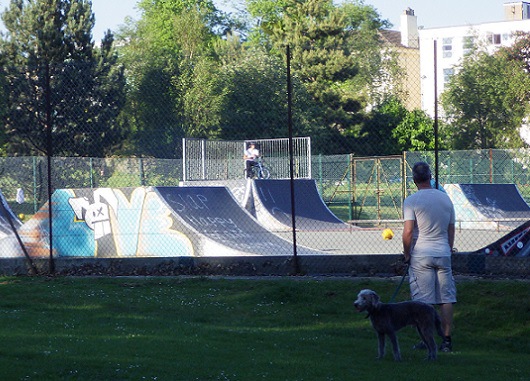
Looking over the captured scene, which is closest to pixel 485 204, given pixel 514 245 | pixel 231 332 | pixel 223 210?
pixel 223 210

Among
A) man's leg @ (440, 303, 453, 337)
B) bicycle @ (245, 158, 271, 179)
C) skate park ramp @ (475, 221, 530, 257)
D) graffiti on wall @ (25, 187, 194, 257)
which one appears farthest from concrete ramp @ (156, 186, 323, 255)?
bicycle @ (245, 158, 271, 179)

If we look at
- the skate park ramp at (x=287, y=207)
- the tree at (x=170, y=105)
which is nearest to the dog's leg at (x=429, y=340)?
the tree at (x=170, y=105)

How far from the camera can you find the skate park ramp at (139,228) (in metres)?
15.6

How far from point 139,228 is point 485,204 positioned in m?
14.1

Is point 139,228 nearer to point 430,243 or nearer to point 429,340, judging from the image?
point 430,243

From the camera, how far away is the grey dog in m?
7.21

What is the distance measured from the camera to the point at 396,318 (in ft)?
23.9

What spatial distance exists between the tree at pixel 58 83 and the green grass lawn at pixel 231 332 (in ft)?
13.0

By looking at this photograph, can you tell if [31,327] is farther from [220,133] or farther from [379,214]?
[379,214]

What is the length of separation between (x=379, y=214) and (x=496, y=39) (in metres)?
65.5

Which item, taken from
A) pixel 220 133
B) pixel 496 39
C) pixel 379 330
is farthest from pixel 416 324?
pixel 496 39

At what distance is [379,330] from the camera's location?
7.28 m

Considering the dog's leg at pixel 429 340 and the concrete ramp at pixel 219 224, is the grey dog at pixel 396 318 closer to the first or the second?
the dog's leg at pixel 429 340

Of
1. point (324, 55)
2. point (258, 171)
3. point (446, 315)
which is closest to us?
point (446, 315)
